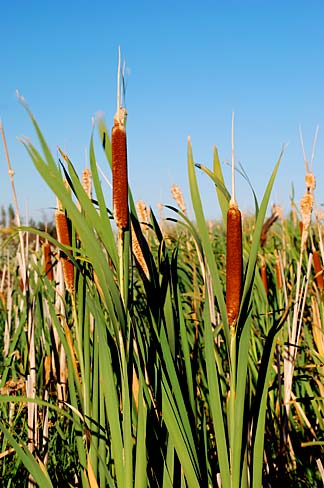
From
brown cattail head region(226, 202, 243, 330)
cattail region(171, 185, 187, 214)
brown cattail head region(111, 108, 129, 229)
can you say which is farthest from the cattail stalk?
cattail region(171, 185, 187, 214)

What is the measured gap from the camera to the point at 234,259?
90cm

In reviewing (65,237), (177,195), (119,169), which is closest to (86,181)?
(65,237)

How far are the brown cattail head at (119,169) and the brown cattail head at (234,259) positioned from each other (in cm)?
16

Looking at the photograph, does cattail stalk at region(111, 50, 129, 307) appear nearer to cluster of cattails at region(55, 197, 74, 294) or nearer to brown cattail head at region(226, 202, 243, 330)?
brown cattail head at region(226, 202, 243, 330)

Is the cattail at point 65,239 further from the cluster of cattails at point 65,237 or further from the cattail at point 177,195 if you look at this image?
the cattail at point 177,195

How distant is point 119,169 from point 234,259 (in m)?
0.22

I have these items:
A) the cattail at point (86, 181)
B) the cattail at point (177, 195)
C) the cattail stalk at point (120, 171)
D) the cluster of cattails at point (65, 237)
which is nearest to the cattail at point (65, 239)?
the cluster of cattails at point (65, 237)

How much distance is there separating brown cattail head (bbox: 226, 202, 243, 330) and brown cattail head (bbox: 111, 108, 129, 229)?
6.4 inches

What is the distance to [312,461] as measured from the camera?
1.83 metres

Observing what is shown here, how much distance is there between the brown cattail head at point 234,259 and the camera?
2.95 feet

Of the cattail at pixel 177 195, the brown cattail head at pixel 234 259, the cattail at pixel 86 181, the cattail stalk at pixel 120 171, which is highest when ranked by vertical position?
the cattail at pixel 177 195

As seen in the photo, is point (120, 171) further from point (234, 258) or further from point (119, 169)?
point (234, 258)

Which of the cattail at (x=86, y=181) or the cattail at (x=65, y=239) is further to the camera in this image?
the cattail at (x=86, y=181)

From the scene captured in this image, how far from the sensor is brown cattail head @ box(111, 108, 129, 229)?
868 millimetres
